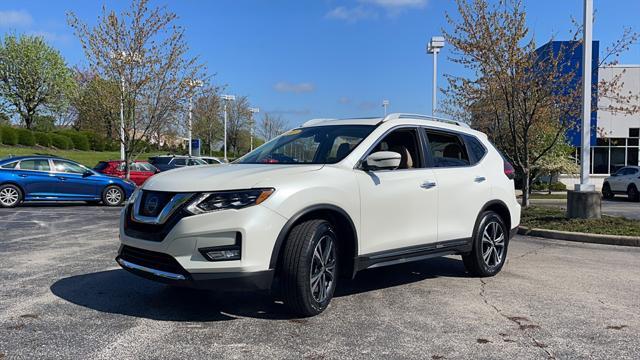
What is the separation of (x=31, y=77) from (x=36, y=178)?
3726cm

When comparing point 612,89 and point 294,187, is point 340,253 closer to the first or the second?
point 294,187

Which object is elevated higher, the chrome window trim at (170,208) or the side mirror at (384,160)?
the side mirror at (384,160)

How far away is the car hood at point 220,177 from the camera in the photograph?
4465 millimetres

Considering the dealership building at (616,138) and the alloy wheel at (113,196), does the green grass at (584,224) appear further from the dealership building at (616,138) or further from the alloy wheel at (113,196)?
the dealership building at (616,138)

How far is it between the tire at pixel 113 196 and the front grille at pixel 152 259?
12.4m

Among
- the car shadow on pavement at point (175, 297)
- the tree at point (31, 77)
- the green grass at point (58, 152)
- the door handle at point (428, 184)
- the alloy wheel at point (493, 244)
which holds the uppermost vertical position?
the tree at point (31, 77)

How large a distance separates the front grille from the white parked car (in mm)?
23776

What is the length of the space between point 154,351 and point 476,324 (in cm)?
267

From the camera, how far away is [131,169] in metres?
22.3

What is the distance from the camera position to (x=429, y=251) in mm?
5891

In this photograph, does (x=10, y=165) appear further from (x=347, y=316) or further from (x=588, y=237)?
(x=588, y=237)

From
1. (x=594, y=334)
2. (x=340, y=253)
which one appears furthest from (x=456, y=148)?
(x=594, y=334)

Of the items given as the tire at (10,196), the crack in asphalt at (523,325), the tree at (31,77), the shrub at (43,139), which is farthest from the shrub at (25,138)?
the crack in asphalt at (523,325)

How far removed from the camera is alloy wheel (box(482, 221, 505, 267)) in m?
6.71
